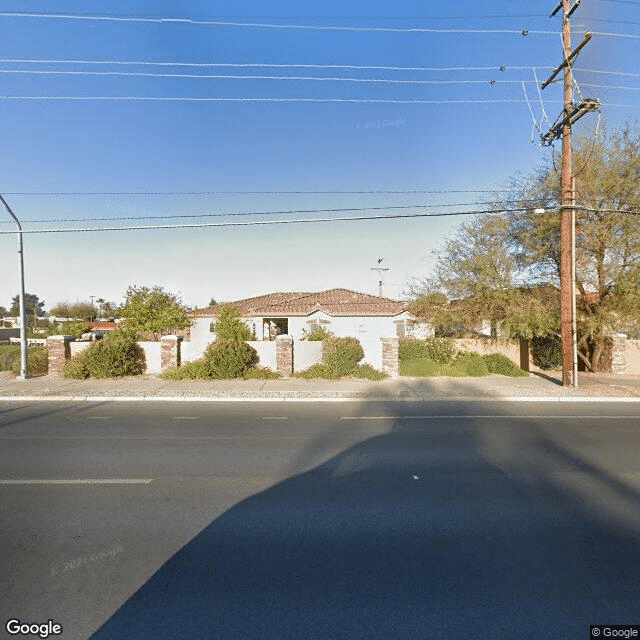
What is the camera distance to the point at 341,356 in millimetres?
15297

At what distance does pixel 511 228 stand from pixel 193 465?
1601 cm

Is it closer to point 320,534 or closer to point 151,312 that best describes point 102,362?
point 151,312

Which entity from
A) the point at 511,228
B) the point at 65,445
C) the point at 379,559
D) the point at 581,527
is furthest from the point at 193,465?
the point at 511,228

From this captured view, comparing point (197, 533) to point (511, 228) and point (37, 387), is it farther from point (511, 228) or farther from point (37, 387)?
point (511, 228)

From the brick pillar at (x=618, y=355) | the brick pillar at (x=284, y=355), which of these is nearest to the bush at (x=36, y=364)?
the brick pillar at (x=284, y=355)

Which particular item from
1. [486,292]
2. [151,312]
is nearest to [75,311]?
[151,312]

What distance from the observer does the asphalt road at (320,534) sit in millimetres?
2752

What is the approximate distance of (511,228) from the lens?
671 inches

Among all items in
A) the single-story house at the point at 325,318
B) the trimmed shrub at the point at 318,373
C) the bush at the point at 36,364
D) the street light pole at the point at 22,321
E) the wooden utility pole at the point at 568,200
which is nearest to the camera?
the wooden utility pole at the point at 568,200

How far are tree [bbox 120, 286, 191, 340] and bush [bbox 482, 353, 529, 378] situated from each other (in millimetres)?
14620

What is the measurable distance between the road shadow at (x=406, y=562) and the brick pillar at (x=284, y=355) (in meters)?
10.2

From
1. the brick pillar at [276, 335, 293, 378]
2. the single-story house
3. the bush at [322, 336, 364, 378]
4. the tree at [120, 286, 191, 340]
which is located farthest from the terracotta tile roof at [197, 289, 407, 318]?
the bush at [322, 336, 364, 378]

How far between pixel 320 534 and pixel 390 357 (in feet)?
40.4

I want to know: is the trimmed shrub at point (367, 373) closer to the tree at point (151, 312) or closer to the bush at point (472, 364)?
the bush at point (472, 364)
